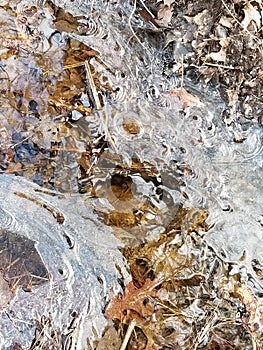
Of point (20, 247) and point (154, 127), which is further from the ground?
point (154, 127)

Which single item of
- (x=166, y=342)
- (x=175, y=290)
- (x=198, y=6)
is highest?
(x=198, y=6)

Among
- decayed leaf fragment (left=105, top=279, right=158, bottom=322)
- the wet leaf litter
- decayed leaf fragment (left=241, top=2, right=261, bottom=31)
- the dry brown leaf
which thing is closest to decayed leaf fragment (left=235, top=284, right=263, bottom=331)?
the wet leaf litter

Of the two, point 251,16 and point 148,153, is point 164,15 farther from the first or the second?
point 148,153

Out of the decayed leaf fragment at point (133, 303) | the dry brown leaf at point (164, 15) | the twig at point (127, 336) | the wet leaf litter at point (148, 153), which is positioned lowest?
the twig at point (127, 336)

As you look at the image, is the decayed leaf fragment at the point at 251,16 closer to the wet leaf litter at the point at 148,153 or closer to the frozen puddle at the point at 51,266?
the wet leaf litter at the point at 148,153

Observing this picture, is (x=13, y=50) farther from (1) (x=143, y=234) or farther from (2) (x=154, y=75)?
(1) (x=143, y=234)

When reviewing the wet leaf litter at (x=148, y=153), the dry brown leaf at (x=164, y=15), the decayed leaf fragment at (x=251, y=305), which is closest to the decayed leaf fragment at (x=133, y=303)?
the wet leaf litter at (x=148, y=153)

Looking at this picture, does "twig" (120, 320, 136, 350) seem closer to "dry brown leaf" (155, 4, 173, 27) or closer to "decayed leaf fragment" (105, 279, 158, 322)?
"decayed leaf fragment" (105, 279, 158, 322)

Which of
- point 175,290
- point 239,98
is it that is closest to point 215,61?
point 239,98
